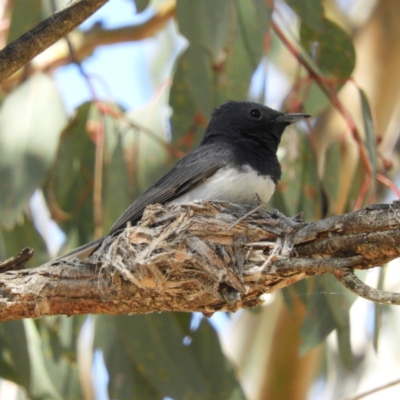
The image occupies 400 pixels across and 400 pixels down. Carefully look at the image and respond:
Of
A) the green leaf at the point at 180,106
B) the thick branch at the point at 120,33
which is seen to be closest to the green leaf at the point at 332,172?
the green leaf at the point at 180,106

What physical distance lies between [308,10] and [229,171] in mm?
782

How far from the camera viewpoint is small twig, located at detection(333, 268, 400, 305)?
186 centimetres

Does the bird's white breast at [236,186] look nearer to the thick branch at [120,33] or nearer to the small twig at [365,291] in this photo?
the small twig at [365,291]

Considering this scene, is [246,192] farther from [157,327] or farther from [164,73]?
[164,73]

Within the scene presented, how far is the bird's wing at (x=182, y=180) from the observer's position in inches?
124

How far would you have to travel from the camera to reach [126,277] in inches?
93.3

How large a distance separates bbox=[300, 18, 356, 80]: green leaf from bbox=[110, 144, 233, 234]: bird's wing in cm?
83

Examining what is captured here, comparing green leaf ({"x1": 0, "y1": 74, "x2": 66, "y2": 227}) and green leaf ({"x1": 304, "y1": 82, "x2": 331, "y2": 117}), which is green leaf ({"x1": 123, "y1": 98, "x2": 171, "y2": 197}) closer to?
green leaf ({"x1": 0, "y1": 74, "x2": 66, "y2": 227})

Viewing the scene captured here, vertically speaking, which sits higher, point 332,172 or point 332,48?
point 332,48

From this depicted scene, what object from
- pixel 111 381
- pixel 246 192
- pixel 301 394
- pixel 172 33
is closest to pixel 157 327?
pixel 111 381

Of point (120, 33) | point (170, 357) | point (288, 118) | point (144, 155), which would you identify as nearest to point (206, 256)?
point (170, 357)

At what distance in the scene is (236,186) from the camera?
3070 millimetres

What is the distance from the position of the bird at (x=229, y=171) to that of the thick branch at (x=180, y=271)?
422mm

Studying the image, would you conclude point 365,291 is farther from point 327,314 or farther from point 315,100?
point 315,100
